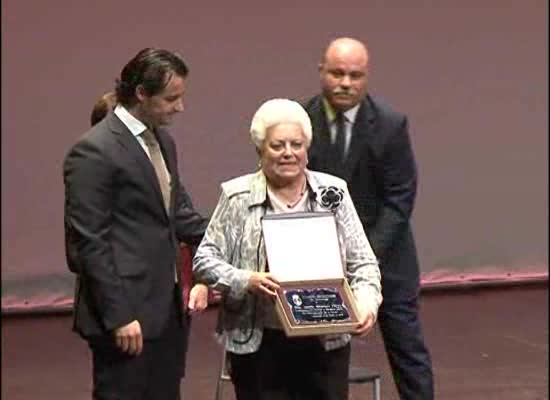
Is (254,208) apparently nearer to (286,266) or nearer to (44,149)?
(286,266)

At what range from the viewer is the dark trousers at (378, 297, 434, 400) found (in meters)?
3.43

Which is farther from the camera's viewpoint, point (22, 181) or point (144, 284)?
point (22, 181)

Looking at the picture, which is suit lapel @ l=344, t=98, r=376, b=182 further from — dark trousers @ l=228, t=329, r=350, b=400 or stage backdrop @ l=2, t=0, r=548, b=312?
stage backdrop @ l=2, t=0, r=548, b=312

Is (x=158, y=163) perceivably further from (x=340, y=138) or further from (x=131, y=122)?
(x=340, y=138)

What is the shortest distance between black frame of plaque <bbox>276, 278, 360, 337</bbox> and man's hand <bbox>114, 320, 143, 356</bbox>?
1.12 feet

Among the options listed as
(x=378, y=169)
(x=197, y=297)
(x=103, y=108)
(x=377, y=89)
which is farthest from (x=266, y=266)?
(x=377, y=89)

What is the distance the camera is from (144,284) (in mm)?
2680

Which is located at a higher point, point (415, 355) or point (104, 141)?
point (104, 141)

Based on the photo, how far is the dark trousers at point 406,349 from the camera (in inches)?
135

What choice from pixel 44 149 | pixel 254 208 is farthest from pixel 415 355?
pixel 44 149

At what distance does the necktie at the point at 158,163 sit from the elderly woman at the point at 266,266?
16 centimetres

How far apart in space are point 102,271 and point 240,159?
786 mm

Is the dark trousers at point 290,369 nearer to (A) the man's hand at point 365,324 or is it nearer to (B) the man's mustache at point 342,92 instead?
(A) the man's hand at point 365,324

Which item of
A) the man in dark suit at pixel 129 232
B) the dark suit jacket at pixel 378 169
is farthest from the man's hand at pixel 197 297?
the dark suit jacket at pixel 378 169
